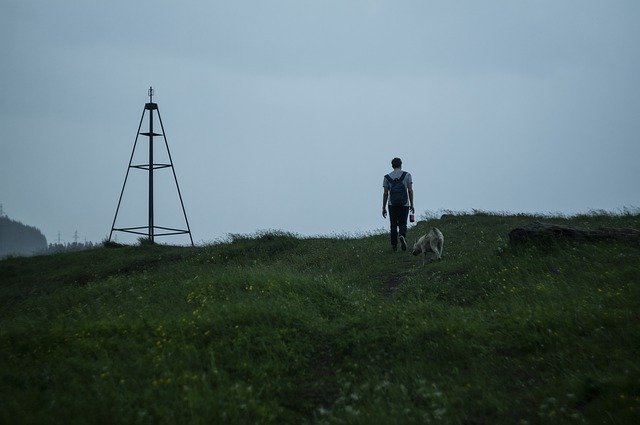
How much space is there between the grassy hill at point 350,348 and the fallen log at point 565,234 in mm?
549

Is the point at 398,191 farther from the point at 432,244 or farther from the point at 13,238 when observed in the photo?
the point at 13,238

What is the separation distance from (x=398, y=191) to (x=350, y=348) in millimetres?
9433

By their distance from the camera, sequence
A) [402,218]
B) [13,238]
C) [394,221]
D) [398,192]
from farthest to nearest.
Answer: [13,238] → [394,221] → [402,218] → [398,192]

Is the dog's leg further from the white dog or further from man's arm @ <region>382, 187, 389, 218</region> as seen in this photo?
man's arm @ <region>382, 187, 389, 218</region>

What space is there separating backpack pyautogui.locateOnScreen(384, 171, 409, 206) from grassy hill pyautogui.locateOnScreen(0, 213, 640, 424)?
12.2ft

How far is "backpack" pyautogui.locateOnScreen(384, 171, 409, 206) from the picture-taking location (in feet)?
61.9

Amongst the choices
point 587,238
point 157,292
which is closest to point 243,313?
point 157,292

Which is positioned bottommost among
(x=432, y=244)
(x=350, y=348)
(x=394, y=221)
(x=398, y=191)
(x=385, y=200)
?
(x=350, y=348)

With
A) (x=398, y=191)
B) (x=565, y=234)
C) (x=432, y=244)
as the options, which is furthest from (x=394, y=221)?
(x=565, y=234)

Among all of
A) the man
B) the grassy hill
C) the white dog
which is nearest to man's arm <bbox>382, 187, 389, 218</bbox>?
the man

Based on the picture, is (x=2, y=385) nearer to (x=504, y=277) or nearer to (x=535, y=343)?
(x=535, y=343)

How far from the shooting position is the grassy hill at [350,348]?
780 centimetres

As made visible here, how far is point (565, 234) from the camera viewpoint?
15.7 meters

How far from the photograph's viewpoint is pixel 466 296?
1321cm
